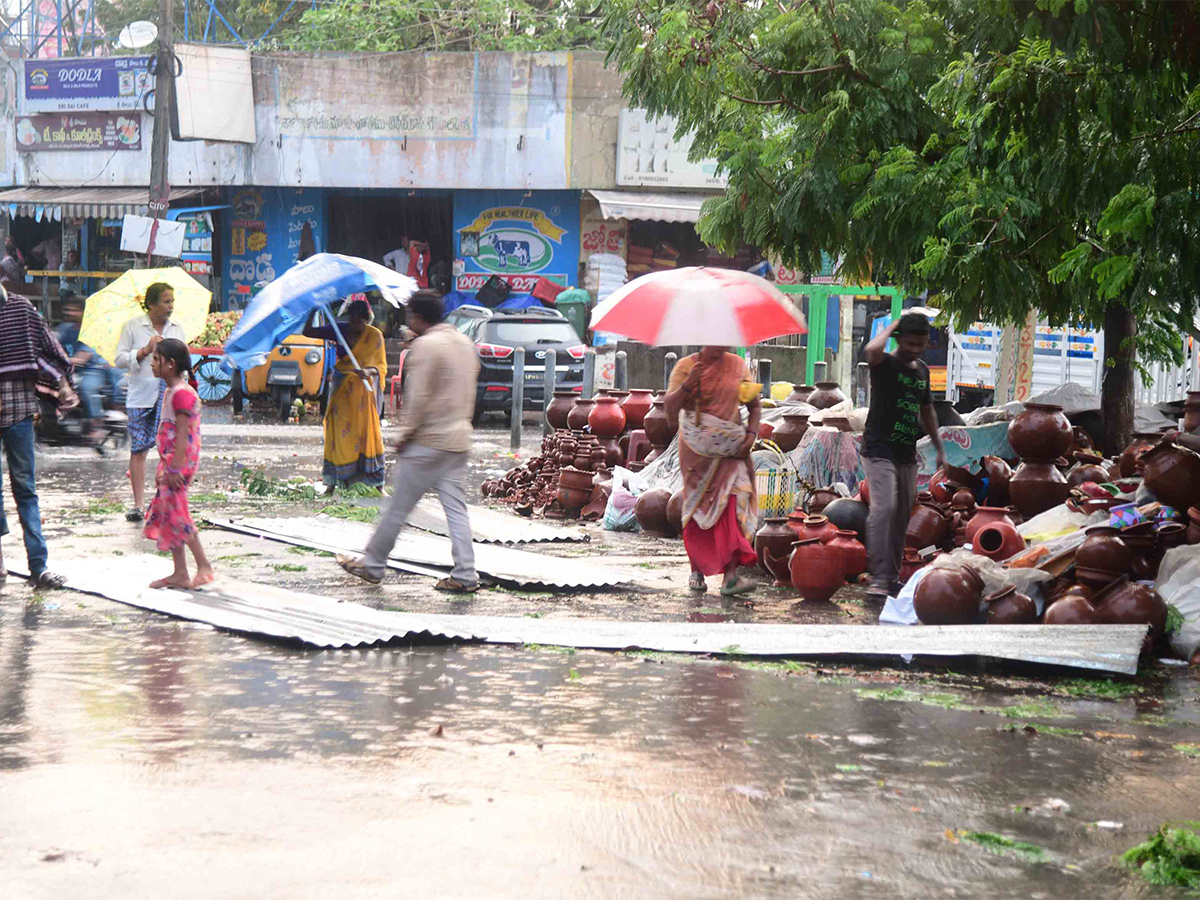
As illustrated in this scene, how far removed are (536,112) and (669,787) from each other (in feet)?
78.7

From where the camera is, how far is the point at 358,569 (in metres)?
8.44

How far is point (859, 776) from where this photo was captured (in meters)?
4.74

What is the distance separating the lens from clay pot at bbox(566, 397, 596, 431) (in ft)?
42.4

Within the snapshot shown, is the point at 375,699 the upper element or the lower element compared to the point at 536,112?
lower

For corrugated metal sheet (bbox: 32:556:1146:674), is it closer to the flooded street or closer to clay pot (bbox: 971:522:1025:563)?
the flooded street

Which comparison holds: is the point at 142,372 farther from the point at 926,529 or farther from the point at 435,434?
the point at 926,529

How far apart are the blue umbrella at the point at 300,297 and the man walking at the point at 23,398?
2.88m

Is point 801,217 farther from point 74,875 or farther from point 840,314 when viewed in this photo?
point 840,314

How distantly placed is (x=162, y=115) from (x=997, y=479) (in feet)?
63.0

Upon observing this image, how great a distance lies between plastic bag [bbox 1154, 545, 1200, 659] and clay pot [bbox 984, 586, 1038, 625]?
0.65m

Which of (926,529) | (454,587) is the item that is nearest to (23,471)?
(454,587)

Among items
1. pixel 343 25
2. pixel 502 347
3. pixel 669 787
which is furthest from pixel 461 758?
pixel 343 25

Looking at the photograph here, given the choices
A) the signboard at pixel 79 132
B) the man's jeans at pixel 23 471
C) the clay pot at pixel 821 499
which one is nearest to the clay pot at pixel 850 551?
the clay pot at pixel 821 499

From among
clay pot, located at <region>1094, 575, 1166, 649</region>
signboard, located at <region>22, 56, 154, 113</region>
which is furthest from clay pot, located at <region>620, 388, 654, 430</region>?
signboard, located at <region>22, 56, 154, 113</region>
